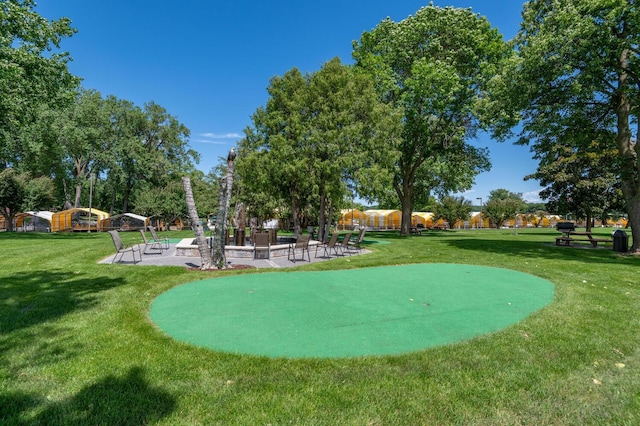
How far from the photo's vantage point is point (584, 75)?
517 inches

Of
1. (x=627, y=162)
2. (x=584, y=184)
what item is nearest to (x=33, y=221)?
(x=627, y=162)

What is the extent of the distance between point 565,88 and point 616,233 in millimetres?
7257

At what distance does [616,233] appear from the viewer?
15.4m

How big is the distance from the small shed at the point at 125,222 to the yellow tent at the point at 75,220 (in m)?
0.69

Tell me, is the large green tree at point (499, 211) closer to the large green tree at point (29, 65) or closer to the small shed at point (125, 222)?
the small shed at point (125, 222)

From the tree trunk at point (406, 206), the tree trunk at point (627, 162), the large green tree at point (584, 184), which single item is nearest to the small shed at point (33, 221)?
the tree trunk at point (406, 206)

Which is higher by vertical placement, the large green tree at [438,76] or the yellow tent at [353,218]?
the large green tree at [438,76]

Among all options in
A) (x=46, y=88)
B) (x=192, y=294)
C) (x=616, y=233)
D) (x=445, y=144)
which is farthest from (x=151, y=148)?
(x=616, y=233)

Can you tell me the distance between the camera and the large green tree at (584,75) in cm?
1289

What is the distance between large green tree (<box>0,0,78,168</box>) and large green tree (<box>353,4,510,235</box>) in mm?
19625

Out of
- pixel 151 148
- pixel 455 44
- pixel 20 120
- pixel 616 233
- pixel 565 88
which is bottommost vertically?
pixel 616 233

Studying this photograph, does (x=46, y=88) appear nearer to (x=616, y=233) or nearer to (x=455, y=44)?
(x=455, y=44)

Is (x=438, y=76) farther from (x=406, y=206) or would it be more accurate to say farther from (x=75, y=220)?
(x=75, y=220)

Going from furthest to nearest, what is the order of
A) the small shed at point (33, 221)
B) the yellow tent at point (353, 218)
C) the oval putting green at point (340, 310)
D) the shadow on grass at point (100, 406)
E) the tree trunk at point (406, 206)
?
the yellow tent at point (353, 218) → the small shed at point (33, 221) → the tree trunk at point (406, 206) → the oval putting green at point (340, 310) → the shadow on grass at point (100, 406)
